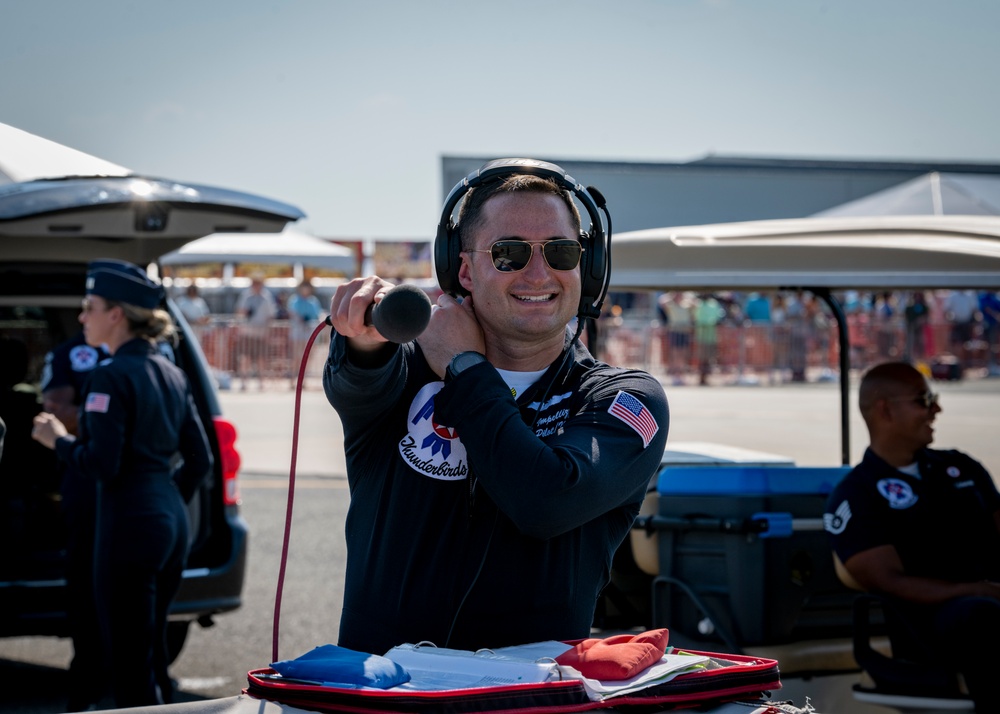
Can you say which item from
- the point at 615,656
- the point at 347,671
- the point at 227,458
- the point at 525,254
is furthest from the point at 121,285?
the point at 615,656

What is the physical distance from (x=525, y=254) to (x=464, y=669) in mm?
805

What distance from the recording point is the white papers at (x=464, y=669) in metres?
1.56

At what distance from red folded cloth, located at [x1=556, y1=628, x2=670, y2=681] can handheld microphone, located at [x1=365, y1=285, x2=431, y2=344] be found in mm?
558

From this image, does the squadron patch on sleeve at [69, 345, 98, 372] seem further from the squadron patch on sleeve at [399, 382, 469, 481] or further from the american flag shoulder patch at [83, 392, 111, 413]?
the squadron patch on sleeve at [399, 382, 469, 481]

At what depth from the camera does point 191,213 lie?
4.44 meters

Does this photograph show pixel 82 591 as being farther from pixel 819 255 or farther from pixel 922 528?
pixel 922 528

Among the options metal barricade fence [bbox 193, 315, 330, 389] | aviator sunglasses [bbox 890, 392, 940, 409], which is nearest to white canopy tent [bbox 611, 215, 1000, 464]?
aviator sunglasses [bbox 890, 392, 940, 409]

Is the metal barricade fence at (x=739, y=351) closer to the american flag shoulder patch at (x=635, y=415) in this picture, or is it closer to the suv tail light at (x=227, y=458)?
the suv tail light at (x=227, y=458)

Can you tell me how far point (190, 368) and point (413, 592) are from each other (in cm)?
377

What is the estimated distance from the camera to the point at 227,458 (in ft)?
17.3

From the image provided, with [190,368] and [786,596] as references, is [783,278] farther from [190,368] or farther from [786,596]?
[190,368]

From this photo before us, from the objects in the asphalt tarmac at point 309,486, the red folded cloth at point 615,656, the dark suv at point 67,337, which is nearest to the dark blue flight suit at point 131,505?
the dark suv at point 67,337

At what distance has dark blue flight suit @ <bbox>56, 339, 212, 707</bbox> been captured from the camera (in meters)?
4.20

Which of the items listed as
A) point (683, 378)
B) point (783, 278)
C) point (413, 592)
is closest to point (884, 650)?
point (783, 278)
